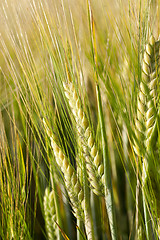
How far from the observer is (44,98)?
566 mm

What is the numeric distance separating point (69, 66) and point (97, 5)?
37cm

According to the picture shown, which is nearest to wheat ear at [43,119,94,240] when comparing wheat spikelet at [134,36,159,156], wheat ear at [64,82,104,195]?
wheat ear at [64,82,104,195]

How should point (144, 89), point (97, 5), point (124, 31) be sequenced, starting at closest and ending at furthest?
point (144, 89) < point (124, 31) < point (97, 5)

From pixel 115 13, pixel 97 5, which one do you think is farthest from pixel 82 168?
pixel 97 5

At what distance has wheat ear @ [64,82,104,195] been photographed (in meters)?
0.51

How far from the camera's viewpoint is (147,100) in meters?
0.49

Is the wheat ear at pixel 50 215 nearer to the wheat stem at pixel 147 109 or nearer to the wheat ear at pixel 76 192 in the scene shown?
the wheat ear at pixel 76 192

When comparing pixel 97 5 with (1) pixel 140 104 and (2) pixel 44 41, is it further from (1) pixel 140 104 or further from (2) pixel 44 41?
(1) pixel 140 104

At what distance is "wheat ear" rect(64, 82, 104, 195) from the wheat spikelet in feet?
0.26

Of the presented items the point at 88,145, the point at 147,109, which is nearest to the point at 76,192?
the point at 88,145

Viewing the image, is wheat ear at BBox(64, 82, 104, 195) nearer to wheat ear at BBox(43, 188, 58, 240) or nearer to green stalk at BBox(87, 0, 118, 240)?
green stalk at BBox(87, 0, 118, 240)

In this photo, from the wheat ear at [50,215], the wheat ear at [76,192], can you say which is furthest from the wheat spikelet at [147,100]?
the wheat ear at [50,215]

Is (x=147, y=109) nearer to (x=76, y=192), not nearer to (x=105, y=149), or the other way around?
(x=105, y=149)

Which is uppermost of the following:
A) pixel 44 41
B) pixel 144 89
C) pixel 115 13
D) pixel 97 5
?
pixel 97 5
